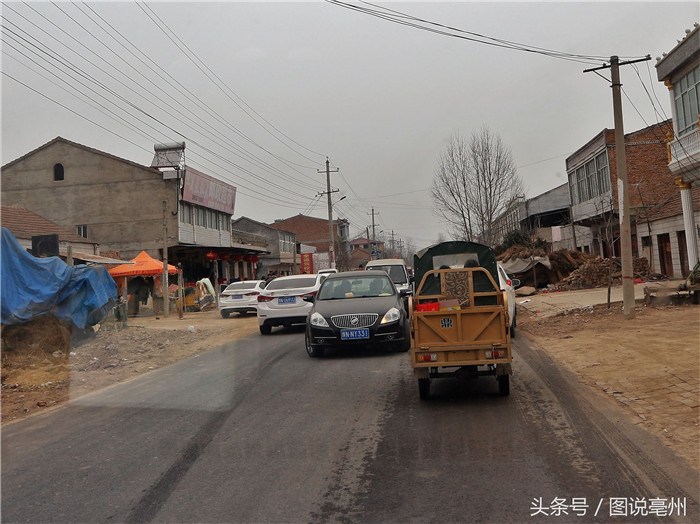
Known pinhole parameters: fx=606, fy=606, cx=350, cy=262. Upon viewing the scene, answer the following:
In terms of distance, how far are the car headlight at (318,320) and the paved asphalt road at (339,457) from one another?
251 centimetres

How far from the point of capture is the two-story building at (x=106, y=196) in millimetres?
39469

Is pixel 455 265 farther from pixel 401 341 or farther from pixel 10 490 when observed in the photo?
pixel 10 490

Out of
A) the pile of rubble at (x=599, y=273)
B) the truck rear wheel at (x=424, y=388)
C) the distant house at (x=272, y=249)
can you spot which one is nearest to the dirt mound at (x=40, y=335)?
the truck rear wheel at (x=424, y=388)

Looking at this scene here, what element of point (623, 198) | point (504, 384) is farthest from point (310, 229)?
point (504, 384)

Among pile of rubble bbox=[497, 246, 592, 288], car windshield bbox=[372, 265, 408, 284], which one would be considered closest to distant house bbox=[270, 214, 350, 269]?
pile of rubble bbox=[497, 246, 592, 288]

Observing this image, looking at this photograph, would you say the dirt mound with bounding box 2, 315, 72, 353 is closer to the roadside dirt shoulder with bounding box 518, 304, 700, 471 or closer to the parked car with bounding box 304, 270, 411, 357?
the parked car with bounding box 304, 270, 411, 357

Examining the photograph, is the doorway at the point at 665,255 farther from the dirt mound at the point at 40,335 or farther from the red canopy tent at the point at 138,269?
the dirt mound at the point at 40,335

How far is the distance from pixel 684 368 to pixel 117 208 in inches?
1486

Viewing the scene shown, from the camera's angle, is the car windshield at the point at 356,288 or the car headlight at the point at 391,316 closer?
the car headlight at the point at 391,316

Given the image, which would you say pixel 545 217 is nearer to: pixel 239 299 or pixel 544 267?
pixel 544 267

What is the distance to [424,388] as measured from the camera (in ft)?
24.0

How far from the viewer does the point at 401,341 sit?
11.4 m

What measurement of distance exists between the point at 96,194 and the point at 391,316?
34.3 m

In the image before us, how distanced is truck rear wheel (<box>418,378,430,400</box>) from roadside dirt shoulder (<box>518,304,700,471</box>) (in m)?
2.16
